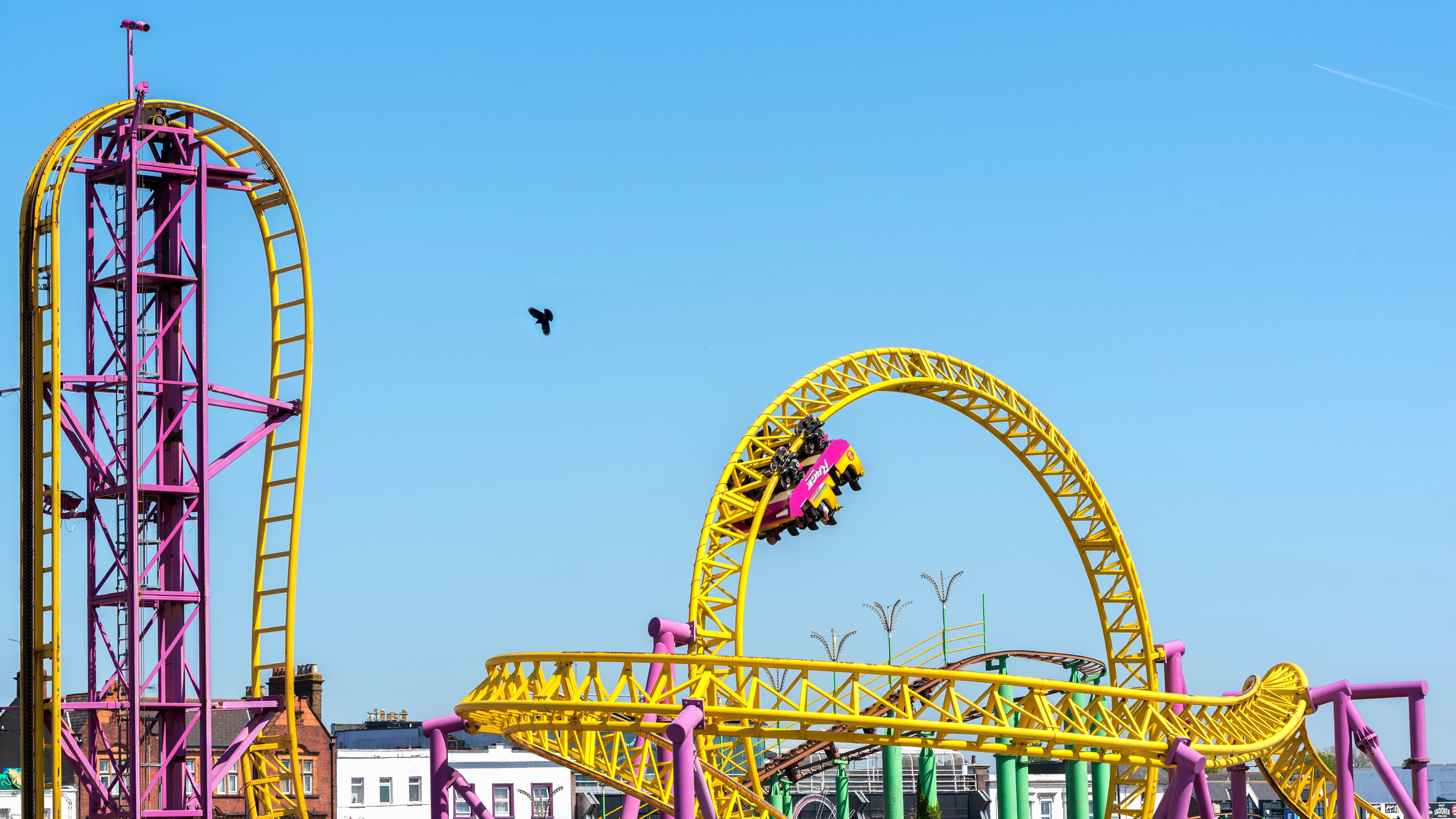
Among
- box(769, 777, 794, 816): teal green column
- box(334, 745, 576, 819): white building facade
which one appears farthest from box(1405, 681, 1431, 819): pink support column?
box(334, 745, 576, 819): white building facade

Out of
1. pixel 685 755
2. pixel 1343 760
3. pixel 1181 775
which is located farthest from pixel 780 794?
pixel 685 755

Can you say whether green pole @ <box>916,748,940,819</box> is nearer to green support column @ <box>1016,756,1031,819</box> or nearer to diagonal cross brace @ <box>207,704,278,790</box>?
green support column @ <box>1016,756,1031,819</box>

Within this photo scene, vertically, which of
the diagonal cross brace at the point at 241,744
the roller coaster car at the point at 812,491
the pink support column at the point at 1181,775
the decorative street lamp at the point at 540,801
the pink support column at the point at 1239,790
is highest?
the roller coaster car at the point at 812,491

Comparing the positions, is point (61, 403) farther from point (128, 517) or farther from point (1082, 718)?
point (1082, 718)

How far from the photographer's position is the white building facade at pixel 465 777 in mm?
65562

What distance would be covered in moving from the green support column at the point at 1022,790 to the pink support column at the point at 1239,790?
633 inches

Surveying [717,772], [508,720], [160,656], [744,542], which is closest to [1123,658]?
[744,542]

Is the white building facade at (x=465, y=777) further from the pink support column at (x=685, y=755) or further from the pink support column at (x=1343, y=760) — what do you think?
the pink support column at (x=685, y=755)

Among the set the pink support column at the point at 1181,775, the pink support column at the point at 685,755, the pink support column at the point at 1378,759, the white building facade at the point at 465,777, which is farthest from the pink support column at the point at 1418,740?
the white building facade at the point at 465,777

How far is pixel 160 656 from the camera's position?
30172 mm

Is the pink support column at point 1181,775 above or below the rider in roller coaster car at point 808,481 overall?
below

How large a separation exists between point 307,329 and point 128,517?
214 inches

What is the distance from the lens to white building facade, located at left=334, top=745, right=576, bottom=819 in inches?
2581

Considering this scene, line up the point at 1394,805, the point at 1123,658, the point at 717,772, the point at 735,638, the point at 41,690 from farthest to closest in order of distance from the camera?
the point at 1394,805, the point at 1123,658, the point at 735,638, the point at 717,772, the point at 41,690
